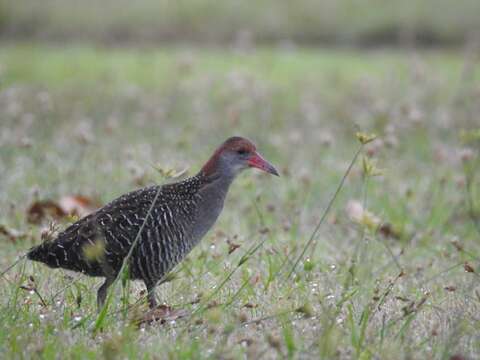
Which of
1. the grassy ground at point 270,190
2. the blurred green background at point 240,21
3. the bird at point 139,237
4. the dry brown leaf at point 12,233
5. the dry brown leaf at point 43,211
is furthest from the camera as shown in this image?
the blurred green background at point 240,21

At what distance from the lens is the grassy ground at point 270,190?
3979 millimetres

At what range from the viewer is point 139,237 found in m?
4.39

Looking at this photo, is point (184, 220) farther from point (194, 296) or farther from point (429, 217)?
point (429, 217)

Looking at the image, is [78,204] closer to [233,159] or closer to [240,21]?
[233,159]

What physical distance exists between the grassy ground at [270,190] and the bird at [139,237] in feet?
0.47

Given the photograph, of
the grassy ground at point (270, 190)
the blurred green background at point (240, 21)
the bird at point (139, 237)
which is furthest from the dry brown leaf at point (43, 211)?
the blurred green background at point (240, 21)

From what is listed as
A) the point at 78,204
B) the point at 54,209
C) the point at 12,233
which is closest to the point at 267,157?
the point at 78,204

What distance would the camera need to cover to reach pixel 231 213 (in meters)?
6.98

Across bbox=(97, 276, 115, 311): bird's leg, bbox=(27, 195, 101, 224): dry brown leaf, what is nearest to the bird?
bbox=(97, 276, 115, 311): bird's leg

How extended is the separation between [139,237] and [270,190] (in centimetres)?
294

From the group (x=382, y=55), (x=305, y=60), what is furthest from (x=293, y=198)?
(x=382, y=55)

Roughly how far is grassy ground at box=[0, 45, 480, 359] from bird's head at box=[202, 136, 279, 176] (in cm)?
44

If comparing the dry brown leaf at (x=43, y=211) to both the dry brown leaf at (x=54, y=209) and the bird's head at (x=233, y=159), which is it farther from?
the bird's head at (x=233, y=159)

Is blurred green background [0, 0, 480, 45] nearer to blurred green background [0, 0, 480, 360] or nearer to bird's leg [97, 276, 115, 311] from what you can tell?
blurred green background [0, 0, 480, 360]
